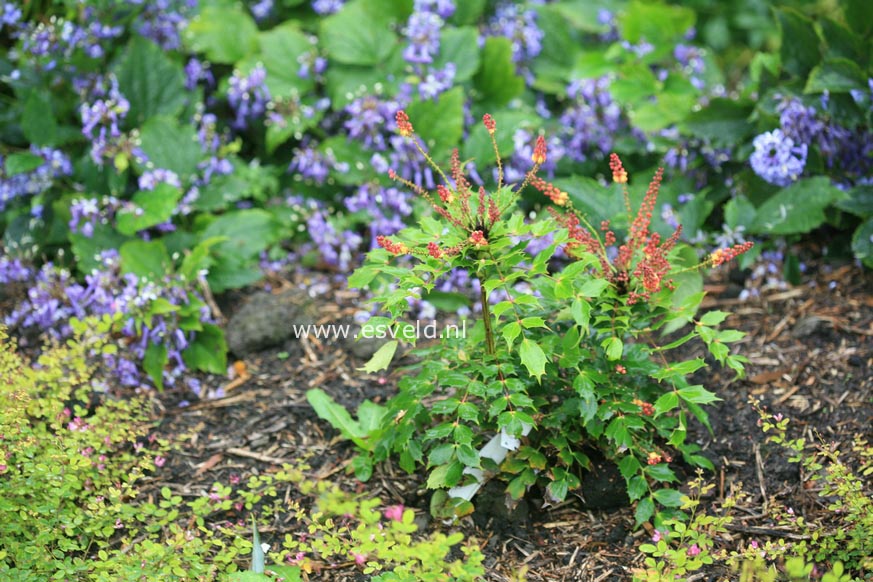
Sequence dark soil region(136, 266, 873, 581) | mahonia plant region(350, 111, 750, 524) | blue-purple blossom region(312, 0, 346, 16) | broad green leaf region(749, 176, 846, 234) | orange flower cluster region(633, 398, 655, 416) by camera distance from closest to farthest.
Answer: mahonia plant region(350, 111, 750, 524) → orange flower cluster region(633, 398, 655, 416) → dark soil region(136, 266, 873, 581) → broad green leaf region(749, 176, 846, 234) → blue-purple blossom region(312, 0, 346, 16)

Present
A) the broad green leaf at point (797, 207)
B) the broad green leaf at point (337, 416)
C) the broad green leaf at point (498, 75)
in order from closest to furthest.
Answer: the broad green leaf at point (337, 416) → the broad green leaf at point (797, 207) → the broad green leaf at point (498, 75)

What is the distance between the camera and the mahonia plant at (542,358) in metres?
2.41

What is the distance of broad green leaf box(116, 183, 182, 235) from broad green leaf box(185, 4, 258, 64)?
107 centimetres

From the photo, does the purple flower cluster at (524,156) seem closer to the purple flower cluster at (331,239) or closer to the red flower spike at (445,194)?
the purple flower cluster at (331,239)

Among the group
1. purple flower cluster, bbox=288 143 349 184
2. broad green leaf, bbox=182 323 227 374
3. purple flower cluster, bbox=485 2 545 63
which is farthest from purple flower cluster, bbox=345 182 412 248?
purple flower cluster, bbox=485 2 545 63

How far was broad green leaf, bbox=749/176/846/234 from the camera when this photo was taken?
3578 mm

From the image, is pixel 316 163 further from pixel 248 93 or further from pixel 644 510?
pixel 644 510

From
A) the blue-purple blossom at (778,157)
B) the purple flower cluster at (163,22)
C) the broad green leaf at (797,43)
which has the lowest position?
the blue-purple blossom at (778,157)

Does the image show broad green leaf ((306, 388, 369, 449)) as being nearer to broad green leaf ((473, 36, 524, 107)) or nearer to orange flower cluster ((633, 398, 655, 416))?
orange flower cluster ((633, 398, 655, 416))

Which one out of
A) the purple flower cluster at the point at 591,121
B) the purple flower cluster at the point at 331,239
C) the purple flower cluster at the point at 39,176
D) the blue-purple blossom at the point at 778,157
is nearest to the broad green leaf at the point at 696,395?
the blue-purple blossom at the point at 778,157

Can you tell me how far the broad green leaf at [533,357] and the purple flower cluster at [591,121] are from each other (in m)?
2.14

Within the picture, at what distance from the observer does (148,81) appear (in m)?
4.23

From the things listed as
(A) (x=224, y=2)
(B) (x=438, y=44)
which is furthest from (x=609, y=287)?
(A) (x=224, y=2)

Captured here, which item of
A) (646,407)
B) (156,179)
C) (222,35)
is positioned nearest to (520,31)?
(222,35)
